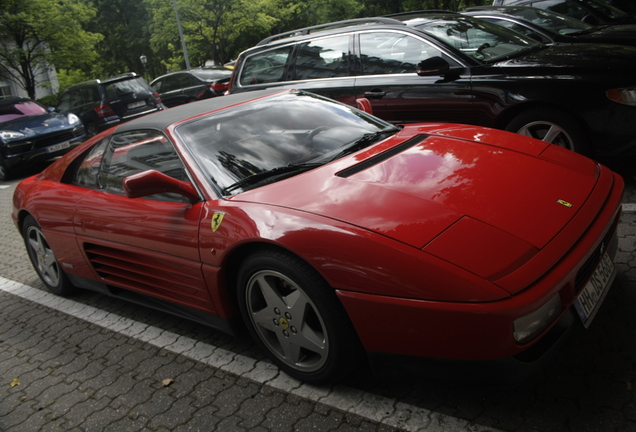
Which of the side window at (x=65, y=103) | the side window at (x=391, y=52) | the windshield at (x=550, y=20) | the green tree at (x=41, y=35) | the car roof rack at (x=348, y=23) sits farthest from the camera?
the green tree at (x=41, y=35)

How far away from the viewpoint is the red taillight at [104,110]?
1434 centimetres

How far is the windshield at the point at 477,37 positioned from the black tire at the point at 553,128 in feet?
2.39

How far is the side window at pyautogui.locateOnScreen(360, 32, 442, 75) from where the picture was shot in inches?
212

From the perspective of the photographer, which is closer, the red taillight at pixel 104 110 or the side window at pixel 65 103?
the red taillight at pixel 104 110

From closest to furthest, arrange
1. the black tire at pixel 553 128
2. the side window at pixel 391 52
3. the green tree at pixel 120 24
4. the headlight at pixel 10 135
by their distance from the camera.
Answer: the black tire at pixel 553 128 → the side window at pixel 391 52 → the headlight at pixel 10 135 → the green tree at pixel 120 24

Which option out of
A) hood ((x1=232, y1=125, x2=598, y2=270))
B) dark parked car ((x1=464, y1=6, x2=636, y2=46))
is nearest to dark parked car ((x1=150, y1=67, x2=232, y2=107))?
dark parked car ((x1=464, y1=6, x2=636, y2=46))

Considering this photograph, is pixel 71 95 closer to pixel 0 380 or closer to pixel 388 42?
pixel 388 42

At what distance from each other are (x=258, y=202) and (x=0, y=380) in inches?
82.1

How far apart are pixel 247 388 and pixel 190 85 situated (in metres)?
14.8

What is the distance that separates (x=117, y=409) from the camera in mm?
2818

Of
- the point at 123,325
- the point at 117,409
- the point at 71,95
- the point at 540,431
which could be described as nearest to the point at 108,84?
the point at 71,95

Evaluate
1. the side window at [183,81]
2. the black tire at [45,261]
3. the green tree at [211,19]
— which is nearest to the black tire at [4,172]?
the side window at [183,81]

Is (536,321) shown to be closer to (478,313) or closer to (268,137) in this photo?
(478,313)

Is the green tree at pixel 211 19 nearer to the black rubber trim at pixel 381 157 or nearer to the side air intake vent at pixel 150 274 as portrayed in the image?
the side air intake vent at pixel 150 274
